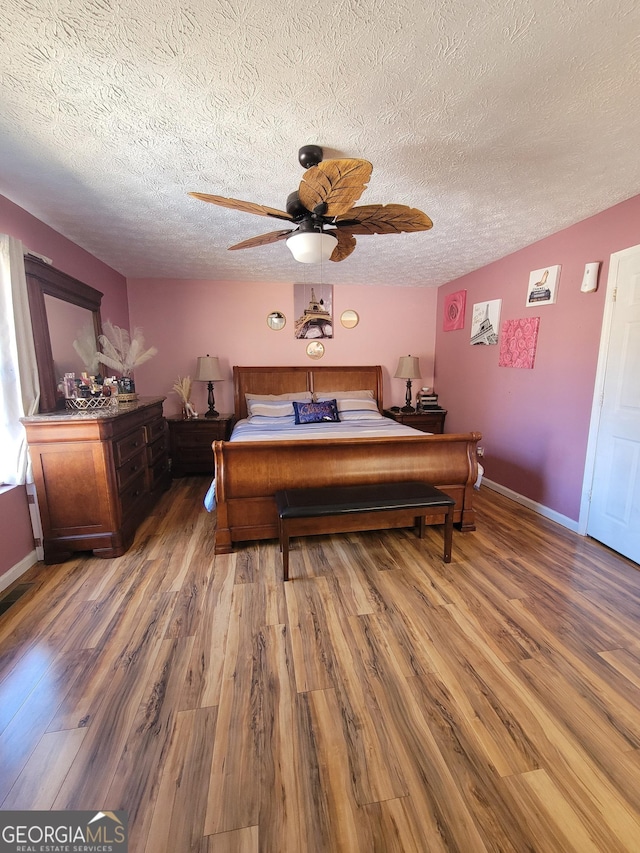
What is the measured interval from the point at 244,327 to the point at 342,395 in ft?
5.12

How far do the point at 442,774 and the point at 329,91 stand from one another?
8.27 ft

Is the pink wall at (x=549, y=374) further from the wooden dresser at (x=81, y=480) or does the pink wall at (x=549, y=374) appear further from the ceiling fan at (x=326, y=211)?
the wooden dresser at (x=81, y=480)

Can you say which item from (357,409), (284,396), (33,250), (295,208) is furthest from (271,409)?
(295,208)

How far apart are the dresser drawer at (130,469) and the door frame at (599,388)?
360 centimetres

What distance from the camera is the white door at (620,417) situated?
7.66ft

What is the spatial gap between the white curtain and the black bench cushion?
170 centimetres

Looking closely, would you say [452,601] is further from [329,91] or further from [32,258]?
[32,258]

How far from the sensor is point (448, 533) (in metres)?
2.32

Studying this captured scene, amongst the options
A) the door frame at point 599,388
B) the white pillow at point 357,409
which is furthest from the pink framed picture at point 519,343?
the white pillow at point 357,409

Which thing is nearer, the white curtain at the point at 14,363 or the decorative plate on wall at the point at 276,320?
the white curtain at the point at 14,363

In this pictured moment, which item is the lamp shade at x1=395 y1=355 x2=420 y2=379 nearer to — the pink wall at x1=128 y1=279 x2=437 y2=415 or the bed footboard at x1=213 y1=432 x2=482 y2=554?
the pink wall at x1=128 y1=279 x2=437 y2=415

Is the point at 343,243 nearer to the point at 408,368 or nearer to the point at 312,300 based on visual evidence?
the point at 312,300

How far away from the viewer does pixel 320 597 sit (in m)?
2.00

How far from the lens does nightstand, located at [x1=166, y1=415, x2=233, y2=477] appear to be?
4051mm
